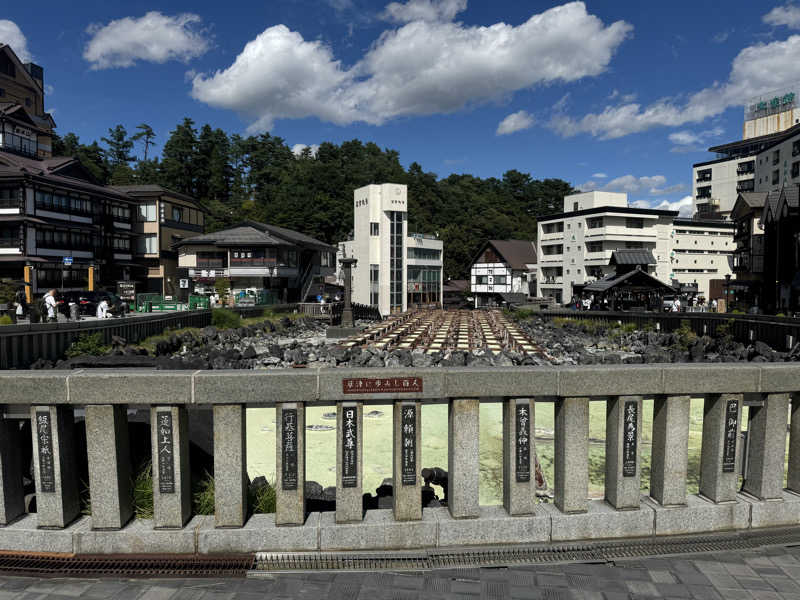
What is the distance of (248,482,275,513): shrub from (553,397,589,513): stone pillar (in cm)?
305

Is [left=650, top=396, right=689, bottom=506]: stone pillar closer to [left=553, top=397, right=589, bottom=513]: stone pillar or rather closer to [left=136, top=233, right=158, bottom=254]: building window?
[left=553, top=397, right=589, bottom=513]: stone pillar

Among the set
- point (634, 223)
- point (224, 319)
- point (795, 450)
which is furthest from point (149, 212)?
point (795, 450)

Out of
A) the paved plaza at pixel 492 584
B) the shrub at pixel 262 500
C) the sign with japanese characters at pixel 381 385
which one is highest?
the sign with japanese characters at pixel 381 385

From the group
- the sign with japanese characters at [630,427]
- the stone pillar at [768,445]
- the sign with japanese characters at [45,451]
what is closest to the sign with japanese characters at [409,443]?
the sign with japanese characters at [630,427]

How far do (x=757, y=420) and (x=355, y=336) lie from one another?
29151mm

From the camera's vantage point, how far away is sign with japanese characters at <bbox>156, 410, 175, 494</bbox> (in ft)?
15.4

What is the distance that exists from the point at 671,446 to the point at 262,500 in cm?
429

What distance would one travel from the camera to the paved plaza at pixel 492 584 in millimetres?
4250

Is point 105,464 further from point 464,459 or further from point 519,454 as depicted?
point 519,454

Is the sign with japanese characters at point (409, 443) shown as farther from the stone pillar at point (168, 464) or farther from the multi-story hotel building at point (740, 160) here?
the multi-story hotel building at point (740, 160)

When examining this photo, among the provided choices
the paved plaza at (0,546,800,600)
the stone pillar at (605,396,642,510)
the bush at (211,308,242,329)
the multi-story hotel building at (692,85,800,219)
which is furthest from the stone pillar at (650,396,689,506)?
the multi-story hotel building at (692,85,800,219)

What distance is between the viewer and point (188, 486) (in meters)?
4.95

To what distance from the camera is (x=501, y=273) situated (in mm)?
69875

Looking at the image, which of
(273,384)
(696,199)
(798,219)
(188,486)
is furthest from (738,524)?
(696,199)
